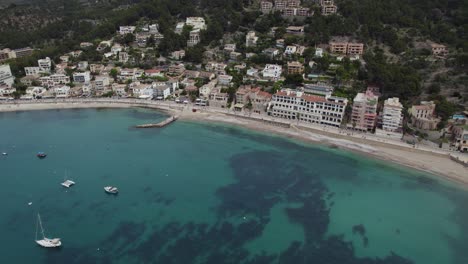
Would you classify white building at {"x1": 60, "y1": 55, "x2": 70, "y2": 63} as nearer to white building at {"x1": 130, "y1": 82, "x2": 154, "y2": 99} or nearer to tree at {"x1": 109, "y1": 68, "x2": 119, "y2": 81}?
tree at {"x1": 109, "y1": 68, "x2": 119, "y2": 81}

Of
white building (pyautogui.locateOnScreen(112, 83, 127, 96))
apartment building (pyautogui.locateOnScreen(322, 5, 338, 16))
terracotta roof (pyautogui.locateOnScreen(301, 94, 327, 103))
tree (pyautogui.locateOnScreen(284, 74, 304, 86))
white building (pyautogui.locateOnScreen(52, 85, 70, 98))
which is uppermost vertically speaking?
apartment building (pyautogui.locateOnScreen(322, 5, 338, 16))

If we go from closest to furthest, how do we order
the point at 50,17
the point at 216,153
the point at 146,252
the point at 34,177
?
the point at 146,252, the point at 34,177, the point at 216,153, the point at 50,17

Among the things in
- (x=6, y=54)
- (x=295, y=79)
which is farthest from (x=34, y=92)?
(x=295, y=79)

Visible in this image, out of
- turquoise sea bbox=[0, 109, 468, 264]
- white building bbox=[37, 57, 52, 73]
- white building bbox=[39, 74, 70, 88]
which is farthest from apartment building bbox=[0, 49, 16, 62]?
turquoise sea bbox=[0, 109, 468, 264]

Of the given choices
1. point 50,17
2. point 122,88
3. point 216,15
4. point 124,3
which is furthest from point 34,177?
point 124,3

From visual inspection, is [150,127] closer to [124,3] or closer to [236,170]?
[236,170]

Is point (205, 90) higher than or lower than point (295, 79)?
lower

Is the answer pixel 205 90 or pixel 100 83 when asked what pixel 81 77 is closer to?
pixel 100 83
